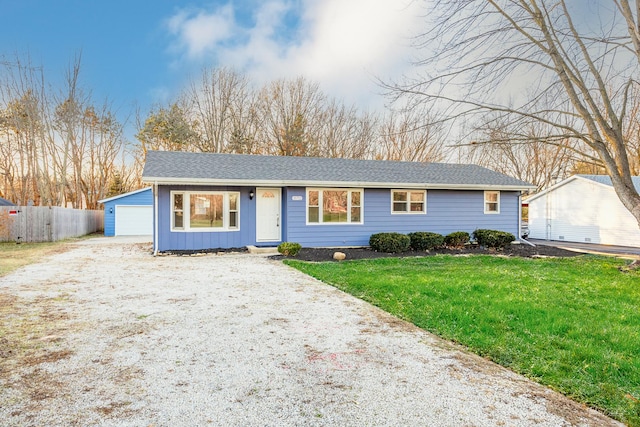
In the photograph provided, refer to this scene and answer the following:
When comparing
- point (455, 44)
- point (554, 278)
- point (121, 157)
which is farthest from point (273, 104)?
point (554, 278)

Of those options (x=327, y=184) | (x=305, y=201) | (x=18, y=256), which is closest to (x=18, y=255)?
(x=18, y=256)

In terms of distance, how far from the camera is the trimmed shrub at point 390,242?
40.3 feet

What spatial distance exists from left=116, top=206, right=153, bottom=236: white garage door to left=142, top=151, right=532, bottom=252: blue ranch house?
28.9ft

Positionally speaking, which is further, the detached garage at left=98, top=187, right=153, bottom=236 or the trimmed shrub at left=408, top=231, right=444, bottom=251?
the detached garage at left=98, top=187, right=153, bottom=236

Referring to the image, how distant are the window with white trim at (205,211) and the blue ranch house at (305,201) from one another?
3 cm

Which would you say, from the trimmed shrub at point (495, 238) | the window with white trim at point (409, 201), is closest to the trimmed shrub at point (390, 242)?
the window with white trim at point (409, 201)

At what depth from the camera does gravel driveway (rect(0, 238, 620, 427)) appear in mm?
2463

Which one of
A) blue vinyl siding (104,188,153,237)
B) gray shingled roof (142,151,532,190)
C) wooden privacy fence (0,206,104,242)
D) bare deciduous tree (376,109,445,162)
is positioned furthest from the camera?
bare deciduous tree (376,109,445,162)

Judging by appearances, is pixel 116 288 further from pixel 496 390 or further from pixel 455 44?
pixel 455 44

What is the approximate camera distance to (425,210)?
1395 centimetres

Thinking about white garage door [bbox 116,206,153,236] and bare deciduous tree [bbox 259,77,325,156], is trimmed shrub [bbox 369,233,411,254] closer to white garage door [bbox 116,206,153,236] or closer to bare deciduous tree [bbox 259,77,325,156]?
bare deciduous tree [bbox 259,77,325,156]

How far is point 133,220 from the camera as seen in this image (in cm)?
2138

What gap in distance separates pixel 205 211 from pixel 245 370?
9.65m

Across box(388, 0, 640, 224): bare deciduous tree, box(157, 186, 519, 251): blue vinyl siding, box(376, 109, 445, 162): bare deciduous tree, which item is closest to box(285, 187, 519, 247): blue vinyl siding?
box(157, 186, 519, 251): blue vinyl siding
